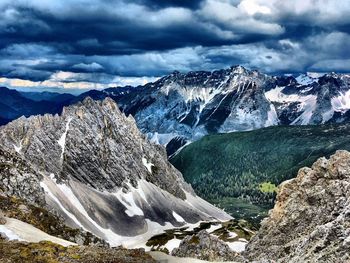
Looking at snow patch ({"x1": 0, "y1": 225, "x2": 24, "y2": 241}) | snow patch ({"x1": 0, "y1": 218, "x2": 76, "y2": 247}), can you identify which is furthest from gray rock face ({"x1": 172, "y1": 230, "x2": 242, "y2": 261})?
snow patch ({"x1": 0, "y1": 225, "x2": 24, "y2": 241})

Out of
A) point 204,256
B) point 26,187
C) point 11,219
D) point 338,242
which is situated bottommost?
point 204,256

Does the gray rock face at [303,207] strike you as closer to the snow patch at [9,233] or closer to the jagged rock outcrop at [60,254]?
the jagged rock outcrop at [60,254]

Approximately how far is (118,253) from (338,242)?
Result: 20.4 metres

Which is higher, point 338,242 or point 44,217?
point 338,242

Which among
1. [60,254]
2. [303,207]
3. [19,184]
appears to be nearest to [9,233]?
[60,254]

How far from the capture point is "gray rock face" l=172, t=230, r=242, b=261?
9544 cm

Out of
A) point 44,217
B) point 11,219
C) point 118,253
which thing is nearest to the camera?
point 118,253

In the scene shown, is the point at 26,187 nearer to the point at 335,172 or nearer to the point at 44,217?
the point at 44,217

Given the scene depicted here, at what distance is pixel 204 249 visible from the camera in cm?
10238

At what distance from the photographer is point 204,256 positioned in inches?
3802

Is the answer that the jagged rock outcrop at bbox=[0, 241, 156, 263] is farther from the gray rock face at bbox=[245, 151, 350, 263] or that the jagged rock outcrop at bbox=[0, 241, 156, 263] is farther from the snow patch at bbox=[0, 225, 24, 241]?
the gray rock face at bbox=[245, 151, 350, 263]

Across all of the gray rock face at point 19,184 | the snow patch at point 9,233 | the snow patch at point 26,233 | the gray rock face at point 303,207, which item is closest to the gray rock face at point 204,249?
the gray rock face at point 303,207

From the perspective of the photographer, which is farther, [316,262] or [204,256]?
[204,256]

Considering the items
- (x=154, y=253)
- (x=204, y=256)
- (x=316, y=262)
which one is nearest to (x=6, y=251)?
(x=154, y=253)
